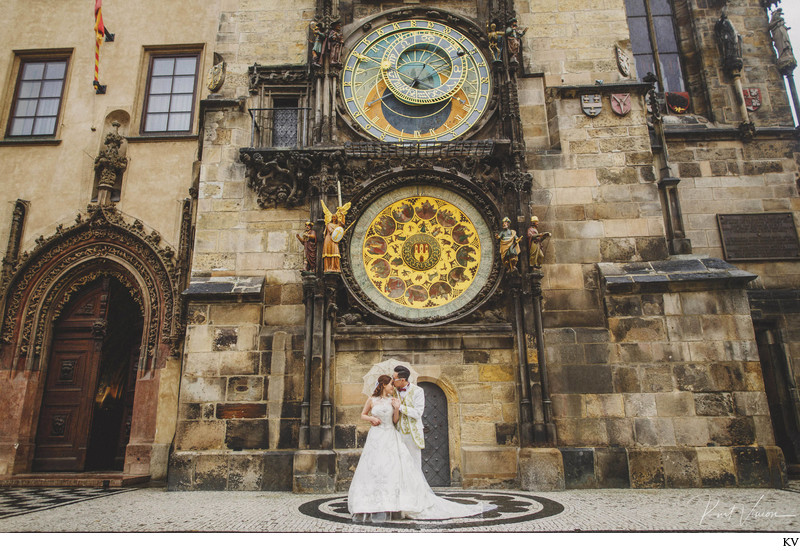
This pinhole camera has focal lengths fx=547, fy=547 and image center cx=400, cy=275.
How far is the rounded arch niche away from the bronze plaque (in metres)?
5.45

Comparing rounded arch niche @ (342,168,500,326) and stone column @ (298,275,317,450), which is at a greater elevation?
rounded arch niche @ (342,168,500,326)

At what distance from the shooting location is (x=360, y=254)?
9.77 meters

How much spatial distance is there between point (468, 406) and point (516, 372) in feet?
3.23

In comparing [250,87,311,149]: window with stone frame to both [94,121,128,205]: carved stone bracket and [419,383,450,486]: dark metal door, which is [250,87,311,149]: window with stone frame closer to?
[94,121,128,205]: carved stone bracket

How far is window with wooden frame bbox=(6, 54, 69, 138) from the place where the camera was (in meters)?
12.8

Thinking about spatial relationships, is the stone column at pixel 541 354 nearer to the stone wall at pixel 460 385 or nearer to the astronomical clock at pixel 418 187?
the stone wall at pixel 460 385

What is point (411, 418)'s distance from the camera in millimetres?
5891

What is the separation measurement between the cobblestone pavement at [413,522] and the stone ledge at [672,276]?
124 inches

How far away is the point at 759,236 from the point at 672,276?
3892 millimetres

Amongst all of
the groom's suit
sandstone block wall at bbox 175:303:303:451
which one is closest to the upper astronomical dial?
sandstone block wall at bbox 175:303:303:451

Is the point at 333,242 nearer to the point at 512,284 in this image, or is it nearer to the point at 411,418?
the point at 512,284

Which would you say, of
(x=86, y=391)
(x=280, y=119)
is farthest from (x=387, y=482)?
(x=86, y=391)

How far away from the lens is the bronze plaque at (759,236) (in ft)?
37.1

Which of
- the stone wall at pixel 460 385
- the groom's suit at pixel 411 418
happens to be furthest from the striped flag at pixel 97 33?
the groom's suit at pixel 411 418
